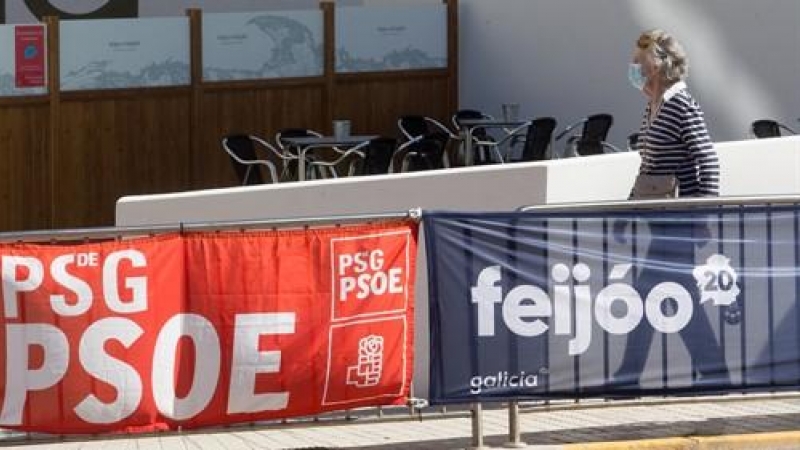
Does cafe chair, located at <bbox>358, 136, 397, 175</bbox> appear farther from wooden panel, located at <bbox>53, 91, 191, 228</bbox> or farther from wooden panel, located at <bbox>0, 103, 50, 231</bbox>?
wooden panel, located at <bbox>0, 103, 50, 231</bbox>

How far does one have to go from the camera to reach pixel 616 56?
2202cm

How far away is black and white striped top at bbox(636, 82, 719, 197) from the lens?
35.7ft

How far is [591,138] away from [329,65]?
129 inches

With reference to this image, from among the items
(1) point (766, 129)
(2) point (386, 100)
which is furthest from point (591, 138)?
(2) point (386, 100)

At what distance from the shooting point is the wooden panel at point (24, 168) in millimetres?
19109

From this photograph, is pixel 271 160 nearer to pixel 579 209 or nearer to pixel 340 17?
pixel 340 17

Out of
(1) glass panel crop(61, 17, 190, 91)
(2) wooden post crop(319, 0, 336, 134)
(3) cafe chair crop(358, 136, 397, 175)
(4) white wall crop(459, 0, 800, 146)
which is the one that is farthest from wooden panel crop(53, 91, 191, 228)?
(4) white wall crop(459, 0, 800, 146)

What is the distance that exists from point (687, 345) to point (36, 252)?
3.12 m

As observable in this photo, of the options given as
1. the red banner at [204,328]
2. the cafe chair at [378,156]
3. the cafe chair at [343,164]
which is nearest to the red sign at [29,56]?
the cafe chair at [343,164]

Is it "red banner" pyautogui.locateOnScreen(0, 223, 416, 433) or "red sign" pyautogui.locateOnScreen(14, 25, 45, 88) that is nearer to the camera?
"red banner" pyautogui.locateOnScreen(0, 223, 416, 433)

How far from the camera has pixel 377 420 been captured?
32.7 feet

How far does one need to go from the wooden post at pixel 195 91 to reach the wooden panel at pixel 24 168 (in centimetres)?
197

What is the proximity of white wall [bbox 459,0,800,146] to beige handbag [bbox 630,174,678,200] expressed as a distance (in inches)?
355

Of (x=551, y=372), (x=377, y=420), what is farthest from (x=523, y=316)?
(x=377, y=420)
